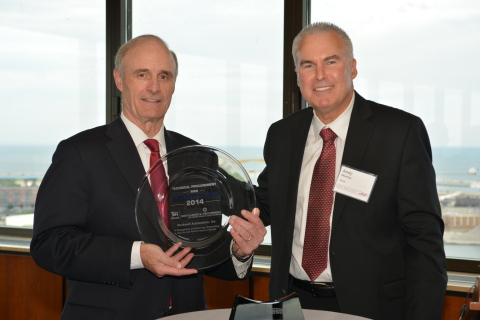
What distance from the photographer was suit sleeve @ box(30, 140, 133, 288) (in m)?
2.06

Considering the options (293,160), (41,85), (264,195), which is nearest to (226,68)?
(41,85)

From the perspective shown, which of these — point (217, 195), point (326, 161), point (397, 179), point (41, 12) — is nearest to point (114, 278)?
point (217, 195)

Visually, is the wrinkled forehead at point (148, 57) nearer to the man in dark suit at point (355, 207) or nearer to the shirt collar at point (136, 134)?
the shirt collar at point (136, 134)

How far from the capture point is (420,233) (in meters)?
2.21

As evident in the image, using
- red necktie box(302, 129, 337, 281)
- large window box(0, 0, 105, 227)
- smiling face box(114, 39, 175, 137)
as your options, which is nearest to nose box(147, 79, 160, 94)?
smiling face box(114, 39, 175, 137)

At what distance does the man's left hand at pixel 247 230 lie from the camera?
6.68 feet

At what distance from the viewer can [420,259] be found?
7.25 feet

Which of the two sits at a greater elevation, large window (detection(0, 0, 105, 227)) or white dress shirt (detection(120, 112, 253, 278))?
large window (detection(0, 0, 105, 227))

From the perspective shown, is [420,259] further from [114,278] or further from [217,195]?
[114,278]

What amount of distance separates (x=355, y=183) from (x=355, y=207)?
0.09m

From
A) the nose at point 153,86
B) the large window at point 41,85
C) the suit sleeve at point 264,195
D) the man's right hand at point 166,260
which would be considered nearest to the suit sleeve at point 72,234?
the man's right hand at point 166,260

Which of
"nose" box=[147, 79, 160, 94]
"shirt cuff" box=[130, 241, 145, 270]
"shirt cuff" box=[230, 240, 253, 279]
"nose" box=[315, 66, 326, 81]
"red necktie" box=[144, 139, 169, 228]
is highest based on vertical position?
"nose" box=[315, 66, 326, 81]

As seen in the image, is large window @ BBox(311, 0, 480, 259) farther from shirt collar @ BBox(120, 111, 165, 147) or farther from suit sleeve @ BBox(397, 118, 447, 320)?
shirt collar @ BBox(120, 111, 165, 147)

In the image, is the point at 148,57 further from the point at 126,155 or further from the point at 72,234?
the point at 72,234
